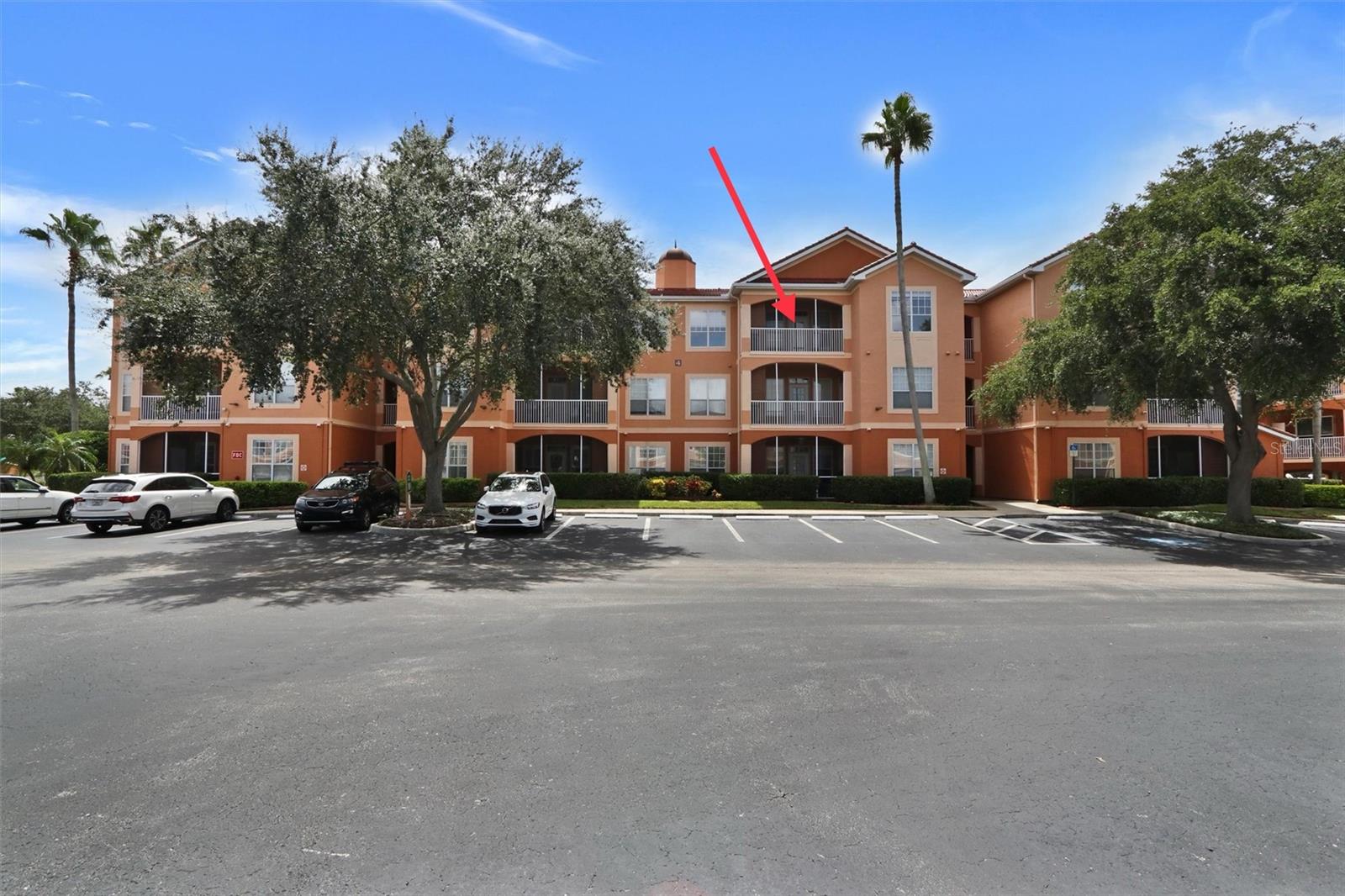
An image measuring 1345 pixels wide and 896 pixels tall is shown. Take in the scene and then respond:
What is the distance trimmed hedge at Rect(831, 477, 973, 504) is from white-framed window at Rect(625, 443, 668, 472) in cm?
798

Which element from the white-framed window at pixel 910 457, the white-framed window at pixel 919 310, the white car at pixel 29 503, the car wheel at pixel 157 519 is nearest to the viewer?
the car wheel at pixel 157 519

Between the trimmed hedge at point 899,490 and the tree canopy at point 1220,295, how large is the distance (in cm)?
631

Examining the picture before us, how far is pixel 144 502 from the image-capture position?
18.3 metres

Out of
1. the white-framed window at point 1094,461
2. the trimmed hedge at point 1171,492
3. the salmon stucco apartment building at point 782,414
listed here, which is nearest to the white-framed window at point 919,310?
the salmon stucco apartment building at point 782,414

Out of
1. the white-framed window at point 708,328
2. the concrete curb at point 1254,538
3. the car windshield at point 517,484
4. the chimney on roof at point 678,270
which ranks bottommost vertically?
the concrete curb at point 1254,538

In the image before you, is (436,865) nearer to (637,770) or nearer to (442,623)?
(637,770)

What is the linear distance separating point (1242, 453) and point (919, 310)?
42.5 feet

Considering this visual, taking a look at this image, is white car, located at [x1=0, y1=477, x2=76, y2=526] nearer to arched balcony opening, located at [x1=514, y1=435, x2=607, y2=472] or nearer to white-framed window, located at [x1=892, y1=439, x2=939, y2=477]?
arched balcony opening, located at [x1=514, y1=435, x2=607, y2=472]

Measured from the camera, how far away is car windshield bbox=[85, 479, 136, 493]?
1803 centimetres

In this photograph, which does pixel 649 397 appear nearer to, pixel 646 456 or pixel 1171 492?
pixel 646 456

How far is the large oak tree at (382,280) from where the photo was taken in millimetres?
15312

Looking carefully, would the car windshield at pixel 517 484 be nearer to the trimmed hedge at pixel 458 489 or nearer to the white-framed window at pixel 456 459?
the trimmed hedge at pixel 458 489

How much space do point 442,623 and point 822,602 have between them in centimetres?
495

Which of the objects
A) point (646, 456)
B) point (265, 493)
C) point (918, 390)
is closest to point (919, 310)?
point (918, 390)
